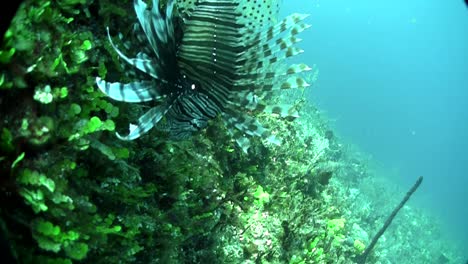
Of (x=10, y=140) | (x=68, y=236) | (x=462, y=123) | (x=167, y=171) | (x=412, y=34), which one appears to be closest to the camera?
(x=10, y=140)

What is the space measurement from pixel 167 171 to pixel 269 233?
1822mm

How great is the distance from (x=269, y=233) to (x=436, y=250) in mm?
19014

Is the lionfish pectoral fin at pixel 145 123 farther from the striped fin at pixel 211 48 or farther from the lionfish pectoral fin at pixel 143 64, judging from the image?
the striped fin at pixel 211 48

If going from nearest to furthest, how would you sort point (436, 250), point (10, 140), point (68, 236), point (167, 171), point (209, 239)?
1. point (10, 140)
2. point (68, 236)
3. point (167, 171)
4. point (209, 239)
5. point (436, 250)

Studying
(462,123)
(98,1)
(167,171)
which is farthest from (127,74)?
(462,123)

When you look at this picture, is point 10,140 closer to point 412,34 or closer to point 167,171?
point 167,171

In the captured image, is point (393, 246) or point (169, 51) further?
point (393, 246)

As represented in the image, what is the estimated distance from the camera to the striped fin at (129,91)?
217cm

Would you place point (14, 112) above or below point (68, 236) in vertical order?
above

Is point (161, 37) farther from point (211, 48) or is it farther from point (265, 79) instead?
point (265, 79)

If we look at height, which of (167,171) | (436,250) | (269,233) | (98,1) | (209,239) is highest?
(98,1)

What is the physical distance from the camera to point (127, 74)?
2.74 metres

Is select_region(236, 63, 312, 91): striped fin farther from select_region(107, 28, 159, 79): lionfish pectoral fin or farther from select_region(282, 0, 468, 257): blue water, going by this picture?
select_region(282, 0, 468, 257): blue water

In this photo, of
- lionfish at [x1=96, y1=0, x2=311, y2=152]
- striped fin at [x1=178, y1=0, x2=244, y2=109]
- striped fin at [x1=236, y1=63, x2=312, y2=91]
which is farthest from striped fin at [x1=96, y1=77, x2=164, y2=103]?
striped fin at [x1=236, y1=63, x2=312, y2=91]
